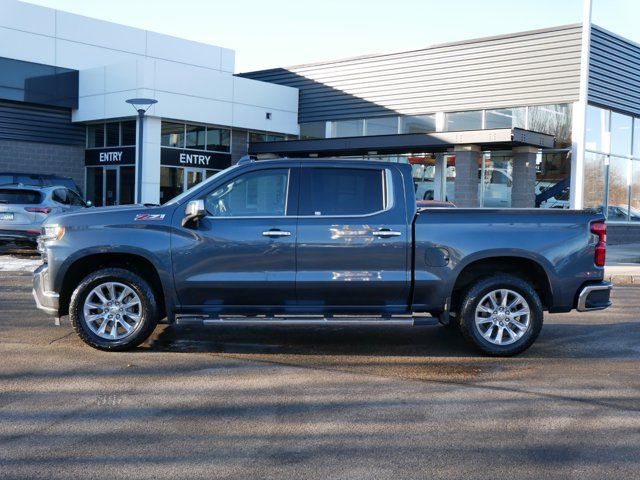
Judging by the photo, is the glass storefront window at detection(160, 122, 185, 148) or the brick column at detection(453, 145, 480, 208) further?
the glass storefront window at detection(160, 122, 185, 148)

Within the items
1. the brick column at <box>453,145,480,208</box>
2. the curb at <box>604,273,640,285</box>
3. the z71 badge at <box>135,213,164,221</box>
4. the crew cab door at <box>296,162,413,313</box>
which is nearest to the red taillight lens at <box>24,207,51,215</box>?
the z71 badge at <box>135,213,164,221</box>

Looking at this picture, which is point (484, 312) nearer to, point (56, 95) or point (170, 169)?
point (170, 169)

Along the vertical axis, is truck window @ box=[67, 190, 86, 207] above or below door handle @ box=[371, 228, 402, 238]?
above

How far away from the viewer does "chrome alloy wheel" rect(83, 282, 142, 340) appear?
717 cm

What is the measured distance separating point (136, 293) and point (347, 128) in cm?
2275

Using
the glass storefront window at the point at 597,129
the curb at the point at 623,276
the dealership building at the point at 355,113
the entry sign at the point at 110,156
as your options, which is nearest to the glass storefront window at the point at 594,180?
the dealership building at the point at 355,113

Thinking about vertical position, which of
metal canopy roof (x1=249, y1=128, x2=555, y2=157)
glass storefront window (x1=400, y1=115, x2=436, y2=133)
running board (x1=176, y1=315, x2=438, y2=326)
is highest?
glass storefront window (x1=400, y1=115, x2=436, y2=133)

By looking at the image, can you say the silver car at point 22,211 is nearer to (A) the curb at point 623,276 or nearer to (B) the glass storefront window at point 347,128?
(A) the curb at point 623,276

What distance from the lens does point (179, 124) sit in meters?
26.5

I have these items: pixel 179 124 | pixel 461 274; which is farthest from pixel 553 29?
pixel 461 274

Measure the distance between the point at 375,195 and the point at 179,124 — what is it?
20393mm

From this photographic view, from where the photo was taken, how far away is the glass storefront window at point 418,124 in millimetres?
26500

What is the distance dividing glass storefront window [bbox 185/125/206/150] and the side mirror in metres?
20.4

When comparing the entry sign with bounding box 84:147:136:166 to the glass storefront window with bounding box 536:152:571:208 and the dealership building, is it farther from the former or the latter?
the glass storefront window with bounding box 536:152:571:208
